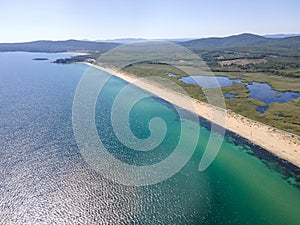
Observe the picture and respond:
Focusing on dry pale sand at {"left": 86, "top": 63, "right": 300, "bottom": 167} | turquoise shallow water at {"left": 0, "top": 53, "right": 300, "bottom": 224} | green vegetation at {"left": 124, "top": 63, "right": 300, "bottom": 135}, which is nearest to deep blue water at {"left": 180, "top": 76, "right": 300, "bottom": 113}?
green vegetation at {"left": 124, "top": 63, "right": 300, "bottom": 135}

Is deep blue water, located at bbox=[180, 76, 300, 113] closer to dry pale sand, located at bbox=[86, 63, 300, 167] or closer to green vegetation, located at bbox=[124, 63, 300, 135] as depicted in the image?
green vegetation, located at bbox=[124, 63, 300, 135]

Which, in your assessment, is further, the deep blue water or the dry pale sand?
the deep blue water

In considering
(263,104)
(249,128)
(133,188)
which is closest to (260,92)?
(263,104)

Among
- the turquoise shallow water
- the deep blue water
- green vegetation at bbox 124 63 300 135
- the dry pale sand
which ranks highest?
the turquoise shallow water

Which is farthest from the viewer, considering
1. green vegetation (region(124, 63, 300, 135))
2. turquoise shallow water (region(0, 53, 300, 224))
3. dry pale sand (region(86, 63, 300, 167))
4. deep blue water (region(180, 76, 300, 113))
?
deep blue water (region(180, 76, 300, 113))

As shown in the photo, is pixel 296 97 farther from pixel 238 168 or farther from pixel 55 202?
pixel 55 202

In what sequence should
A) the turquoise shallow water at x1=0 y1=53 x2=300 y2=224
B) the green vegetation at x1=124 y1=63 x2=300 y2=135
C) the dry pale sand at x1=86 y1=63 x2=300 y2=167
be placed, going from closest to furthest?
1. the turquoise shallow water at x1=0 y1=53 x2=300 y2=224
2. the dry pale sand at x1=86 y1=63 x2=300 y2=167
3. the green vegetation at x1=124 y1=63 x2=300 y2=135

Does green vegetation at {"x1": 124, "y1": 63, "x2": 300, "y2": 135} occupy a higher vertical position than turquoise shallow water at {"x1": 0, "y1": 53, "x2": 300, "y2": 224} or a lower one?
lower
